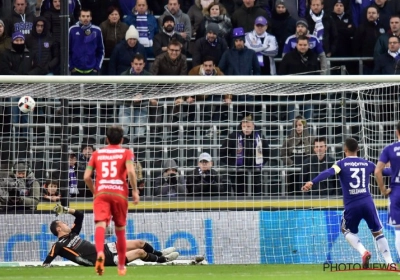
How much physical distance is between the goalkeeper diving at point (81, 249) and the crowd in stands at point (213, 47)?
126 centimetres

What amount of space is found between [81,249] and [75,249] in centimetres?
10

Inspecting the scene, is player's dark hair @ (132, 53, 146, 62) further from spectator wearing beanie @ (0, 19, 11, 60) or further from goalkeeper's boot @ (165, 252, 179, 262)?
goalkeeper's boot @ (165, 252, 179, 262)

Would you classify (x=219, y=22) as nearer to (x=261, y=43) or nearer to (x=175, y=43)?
(x=261, y=43)

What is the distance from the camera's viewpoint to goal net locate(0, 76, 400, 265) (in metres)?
18.0

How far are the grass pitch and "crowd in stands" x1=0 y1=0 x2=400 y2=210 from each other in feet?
5.36

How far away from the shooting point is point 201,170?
1850 centimetres

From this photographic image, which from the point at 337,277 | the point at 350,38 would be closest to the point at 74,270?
the point at 337,277

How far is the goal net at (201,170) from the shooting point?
18.0 metres

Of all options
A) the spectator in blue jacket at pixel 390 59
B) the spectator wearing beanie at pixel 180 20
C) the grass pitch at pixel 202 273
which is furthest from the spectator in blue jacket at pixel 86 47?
the spectator in blue jacket at pixel 390 59

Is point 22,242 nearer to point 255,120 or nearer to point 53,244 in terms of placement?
point 53,244

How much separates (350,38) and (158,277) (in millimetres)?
8737

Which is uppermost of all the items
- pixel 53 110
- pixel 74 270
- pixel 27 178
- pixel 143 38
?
pixel 143 38

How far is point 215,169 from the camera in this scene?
60.7ft

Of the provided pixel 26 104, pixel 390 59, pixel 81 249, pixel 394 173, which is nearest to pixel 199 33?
pixel 390 59
